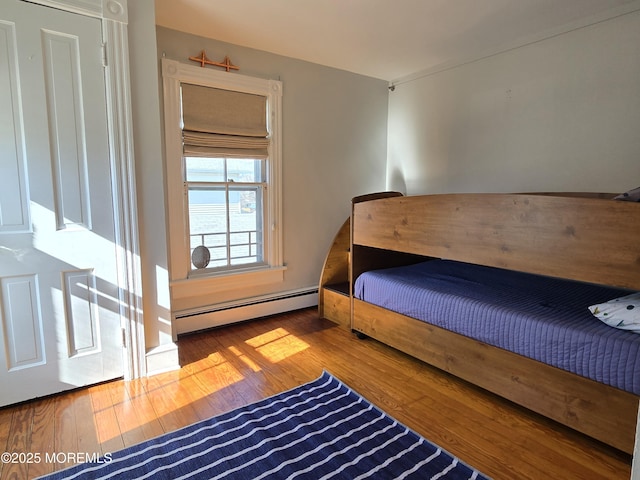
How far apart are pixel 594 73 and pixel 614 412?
2.21 metres

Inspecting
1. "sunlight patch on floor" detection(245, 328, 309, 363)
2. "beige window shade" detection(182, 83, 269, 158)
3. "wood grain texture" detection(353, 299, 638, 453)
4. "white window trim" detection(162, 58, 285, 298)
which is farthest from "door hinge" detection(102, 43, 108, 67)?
"wood grain texture" detection(353, 299, 638, 453)

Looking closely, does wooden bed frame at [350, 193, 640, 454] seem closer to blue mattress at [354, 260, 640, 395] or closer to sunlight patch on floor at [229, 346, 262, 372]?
blue mattress at [354, 260, 640, 395]

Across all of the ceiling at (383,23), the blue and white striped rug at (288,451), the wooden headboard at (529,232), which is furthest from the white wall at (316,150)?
the blue and white striped rug at (288,451)

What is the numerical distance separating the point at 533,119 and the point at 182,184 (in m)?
2.81

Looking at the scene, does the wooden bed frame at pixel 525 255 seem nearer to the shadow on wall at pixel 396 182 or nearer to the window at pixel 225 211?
the window at pixel 225 211

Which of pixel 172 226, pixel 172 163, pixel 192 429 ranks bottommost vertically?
pixel 192 429

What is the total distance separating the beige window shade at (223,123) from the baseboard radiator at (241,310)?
1.30 metres

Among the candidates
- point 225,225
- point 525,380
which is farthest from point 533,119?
point 225,225

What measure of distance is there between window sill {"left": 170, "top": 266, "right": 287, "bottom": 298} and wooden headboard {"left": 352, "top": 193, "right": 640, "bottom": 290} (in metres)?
1.26

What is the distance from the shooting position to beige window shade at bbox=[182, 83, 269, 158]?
280 centimetres

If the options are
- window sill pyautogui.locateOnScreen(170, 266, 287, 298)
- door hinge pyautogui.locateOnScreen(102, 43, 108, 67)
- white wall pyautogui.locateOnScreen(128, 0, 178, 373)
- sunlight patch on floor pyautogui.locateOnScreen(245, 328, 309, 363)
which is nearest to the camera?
door hinge pyautogui.locateOnScreen(102, 43, 108, 67)

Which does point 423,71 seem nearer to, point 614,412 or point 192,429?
point 614,412

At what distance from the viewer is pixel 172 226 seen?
2.83 meters

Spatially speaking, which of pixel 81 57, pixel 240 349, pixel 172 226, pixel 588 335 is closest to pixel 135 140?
pixel 81 57
